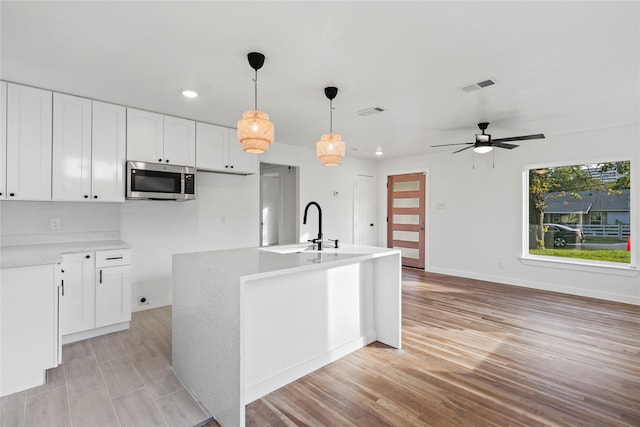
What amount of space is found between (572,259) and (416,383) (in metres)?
4.10

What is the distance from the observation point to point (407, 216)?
22.7ft

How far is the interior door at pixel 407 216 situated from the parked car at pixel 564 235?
7.28 feet

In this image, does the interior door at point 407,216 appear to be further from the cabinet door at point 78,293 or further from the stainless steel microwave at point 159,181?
the cabinet door at point 78,293

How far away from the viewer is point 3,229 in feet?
10.0

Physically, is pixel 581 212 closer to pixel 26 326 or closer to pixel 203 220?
pixel 203 220

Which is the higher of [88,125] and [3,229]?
[88,125]

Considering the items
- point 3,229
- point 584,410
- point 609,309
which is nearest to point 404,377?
point 584,410

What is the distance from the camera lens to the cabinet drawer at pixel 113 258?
3.06 meters

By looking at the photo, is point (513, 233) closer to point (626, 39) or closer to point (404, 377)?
point (626, 39)

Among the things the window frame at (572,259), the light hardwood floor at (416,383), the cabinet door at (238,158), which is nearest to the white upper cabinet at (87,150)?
the cabinet door at (238,158)

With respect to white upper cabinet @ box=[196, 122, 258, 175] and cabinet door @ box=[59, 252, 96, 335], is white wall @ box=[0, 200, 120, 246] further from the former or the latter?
white upper cabinet @ box=[196, 122, 258, 175]

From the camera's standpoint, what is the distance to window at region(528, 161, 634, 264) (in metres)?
4.44

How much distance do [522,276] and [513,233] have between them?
720 millimetres

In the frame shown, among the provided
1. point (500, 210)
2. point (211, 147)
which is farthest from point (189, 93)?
point (500, 210)
